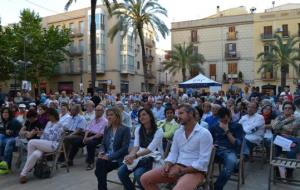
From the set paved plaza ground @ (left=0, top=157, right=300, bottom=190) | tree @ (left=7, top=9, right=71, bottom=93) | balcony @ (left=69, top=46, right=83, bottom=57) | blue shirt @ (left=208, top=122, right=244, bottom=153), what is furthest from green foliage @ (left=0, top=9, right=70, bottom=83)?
blue shirt @ (left=208, top=122, right=244, bottom=153)

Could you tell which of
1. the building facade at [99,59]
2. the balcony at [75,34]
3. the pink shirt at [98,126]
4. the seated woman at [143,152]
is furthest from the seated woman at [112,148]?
the balcony at [75,34]

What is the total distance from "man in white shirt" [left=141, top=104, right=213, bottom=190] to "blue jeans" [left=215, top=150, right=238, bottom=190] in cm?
91

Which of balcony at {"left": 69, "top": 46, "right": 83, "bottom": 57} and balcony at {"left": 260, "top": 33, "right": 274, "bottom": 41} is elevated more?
balcony at {"left": 260, "top": 33, "right": 274, "bottom": 41}

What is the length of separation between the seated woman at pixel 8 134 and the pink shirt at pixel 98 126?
1566 mm

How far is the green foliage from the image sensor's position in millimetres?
45938

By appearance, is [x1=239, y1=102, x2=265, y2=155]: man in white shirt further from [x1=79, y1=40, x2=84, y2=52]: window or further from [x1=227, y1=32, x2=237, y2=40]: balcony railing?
[x1=79, y1=40, x2=84, y2=52]: window

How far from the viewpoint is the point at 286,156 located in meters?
7.01

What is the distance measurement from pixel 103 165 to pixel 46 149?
6.04 ft

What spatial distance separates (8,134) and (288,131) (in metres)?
5.65

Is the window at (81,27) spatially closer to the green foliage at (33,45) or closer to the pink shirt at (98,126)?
the green foliage at (33,45)

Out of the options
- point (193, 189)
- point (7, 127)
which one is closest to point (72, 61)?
point (7, 127)

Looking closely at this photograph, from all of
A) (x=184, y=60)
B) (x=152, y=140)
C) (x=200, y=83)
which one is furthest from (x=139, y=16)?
(x=152, y=140)

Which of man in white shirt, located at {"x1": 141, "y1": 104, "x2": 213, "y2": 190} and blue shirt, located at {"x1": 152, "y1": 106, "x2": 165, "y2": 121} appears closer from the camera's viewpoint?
man in white shirt, located at {"x1": 141, "y1": 104, "x2": 213, "y2": 190}

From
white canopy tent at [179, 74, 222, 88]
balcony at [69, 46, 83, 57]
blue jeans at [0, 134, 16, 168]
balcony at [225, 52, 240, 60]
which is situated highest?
balcony at [69, 46, 83, 57]
